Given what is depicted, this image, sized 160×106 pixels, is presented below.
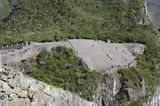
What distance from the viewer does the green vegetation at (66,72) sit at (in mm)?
54438

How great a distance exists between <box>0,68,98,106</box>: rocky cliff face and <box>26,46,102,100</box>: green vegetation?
29.2m

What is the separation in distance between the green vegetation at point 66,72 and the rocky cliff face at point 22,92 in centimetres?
2922

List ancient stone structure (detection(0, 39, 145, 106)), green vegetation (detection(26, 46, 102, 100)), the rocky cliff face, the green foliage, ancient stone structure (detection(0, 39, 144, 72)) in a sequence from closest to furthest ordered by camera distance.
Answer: the rocky cliff face → ancient stone structure (detection(0, 39, 145, 106)) → green vegetation (detection(26, 46, 102, 100)) → ancient stone structure (detection(0, 39, 144, 72)) → the green foliage

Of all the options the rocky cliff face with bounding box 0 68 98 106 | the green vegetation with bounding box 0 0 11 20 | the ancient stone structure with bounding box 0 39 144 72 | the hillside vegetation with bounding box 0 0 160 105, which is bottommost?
the green vegetation with bounding box 0 0 11 20

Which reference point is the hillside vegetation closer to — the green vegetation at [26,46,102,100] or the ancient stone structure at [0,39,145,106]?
the green vegetation at [26,46,102,100]

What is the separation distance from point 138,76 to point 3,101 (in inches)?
1860

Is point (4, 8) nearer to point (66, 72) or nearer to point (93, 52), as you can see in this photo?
point (93, 52)

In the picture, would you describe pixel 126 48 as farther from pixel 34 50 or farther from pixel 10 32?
pixel 10 32

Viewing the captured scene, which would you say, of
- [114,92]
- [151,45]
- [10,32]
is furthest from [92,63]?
[10,32]

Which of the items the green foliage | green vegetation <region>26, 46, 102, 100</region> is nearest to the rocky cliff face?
green vegetation <region>26, 46, 102, 100</region>

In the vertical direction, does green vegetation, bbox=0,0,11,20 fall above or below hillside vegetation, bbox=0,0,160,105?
below

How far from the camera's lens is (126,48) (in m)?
75.6

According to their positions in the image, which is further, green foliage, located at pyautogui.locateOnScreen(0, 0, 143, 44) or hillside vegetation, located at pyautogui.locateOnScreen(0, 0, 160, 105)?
green foliage, located at pyautogui.locateOnScreen(0, 0, 143, 44)

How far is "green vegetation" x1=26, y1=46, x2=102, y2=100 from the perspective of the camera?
179 feet
